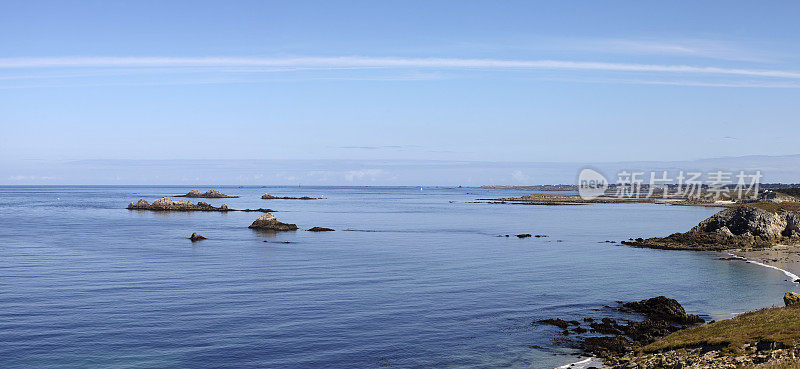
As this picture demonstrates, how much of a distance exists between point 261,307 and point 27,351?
12.0m

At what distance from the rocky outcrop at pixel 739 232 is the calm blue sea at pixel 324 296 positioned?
7.06 meters

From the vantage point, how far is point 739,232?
7431 centimetres

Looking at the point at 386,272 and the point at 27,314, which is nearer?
the point at 27,314

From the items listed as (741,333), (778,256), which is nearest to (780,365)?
(741,333)

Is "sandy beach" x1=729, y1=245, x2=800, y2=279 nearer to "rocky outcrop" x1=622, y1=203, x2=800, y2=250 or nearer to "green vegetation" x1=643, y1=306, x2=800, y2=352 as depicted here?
"rocky outcrop" x1=622, y1=203, x2=800, y2=250

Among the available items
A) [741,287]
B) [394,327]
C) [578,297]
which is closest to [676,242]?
[741,287]

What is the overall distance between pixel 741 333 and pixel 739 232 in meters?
58.5

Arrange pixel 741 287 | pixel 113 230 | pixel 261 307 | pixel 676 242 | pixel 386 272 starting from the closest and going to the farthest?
1. pixel 261 307
2. pixel 741 287
3. pixel 386 272
4. pixel 676 242
5. pixel 113 230

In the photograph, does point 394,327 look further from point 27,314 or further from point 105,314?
point 27,314

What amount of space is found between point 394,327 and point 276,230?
63620 millimetres

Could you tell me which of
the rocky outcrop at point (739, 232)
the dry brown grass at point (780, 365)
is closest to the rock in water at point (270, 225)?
the rocky outcrop at point (739, 232)

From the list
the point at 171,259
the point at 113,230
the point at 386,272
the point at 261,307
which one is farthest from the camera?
the point at 113,230

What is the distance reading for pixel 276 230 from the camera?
295ft

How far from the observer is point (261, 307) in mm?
33406
